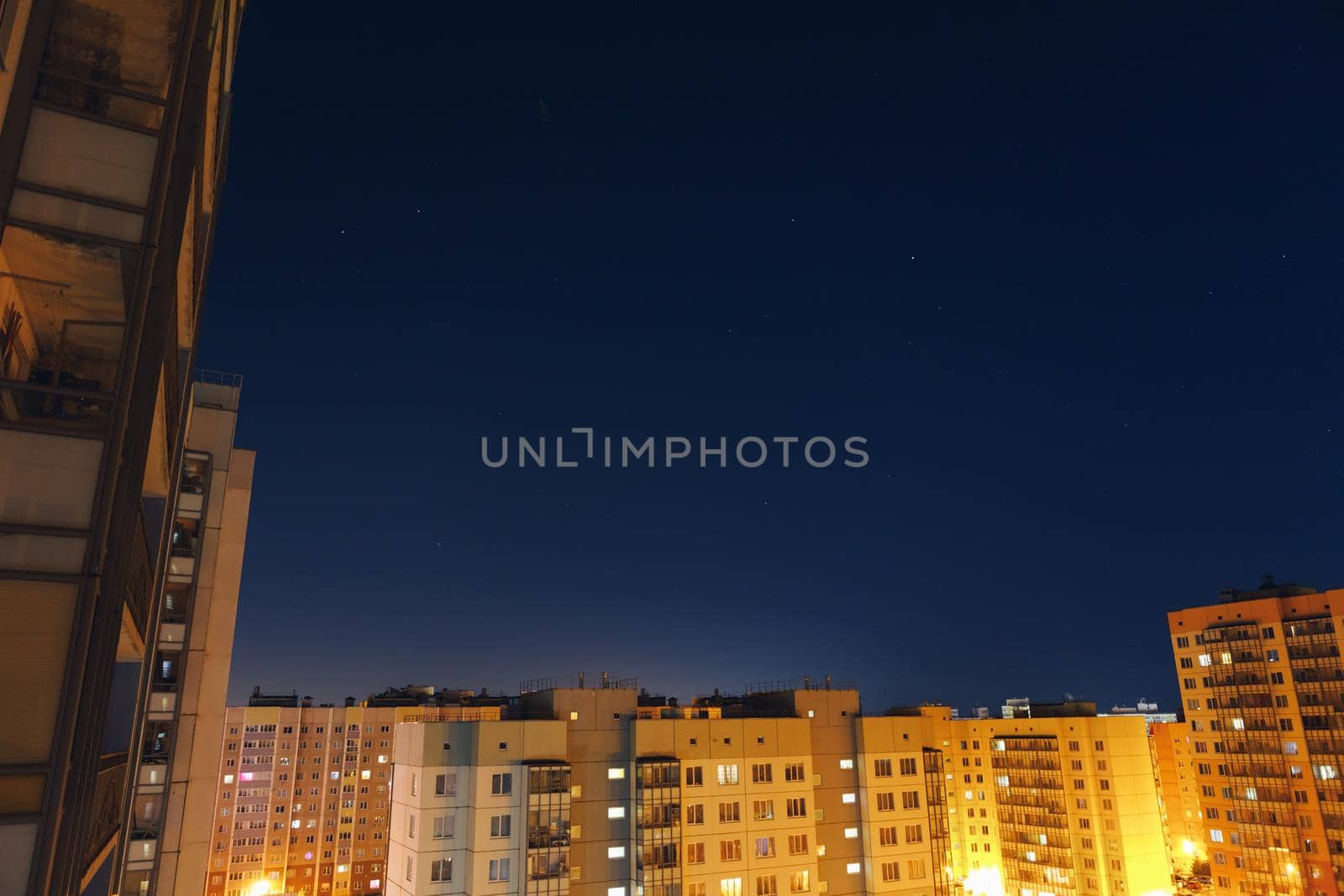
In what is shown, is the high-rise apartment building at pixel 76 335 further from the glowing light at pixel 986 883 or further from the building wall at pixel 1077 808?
the glowing light at pixel 986 883

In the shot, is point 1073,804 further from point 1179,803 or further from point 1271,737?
point 1179,803

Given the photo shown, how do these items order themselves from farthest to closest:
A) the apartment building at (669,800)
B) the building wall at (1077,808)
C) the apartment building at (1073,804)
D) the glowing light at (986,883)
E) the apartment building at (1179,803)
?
the apartment building at (1179,803) → the glowing light at (986,883) → the apartment building at (1073,804) → the building wall at (1077,808) → the apartment building at (669,800)

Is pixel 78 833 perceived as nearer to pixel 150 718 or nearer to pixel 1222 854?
pixel 150 718

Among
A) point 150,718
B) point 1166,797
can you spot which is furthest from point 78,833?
point 1166,797

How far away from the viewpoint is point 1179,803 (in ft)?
436

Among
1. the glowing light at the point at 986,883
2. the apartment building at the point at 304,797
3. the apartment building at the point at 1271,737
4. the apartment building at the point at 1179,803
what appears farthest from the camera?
the apartment building at the point at 1179,803

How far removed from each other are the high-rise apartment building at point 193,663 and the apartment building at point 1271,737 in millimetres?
86694

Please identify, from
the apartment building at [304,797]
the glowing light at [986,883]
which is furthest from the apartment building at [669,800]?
the apartment building at [304,797]

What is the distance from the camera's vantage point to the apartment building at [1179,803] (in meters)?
130

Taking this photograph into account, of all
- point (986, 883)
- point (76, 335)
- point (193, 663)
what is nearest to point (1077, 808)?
point (986, 883)

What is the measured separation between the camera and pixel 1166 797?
5305 inches

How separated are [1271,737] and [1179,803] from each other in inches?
3047

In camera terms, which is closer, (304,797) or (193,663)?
(193,663)

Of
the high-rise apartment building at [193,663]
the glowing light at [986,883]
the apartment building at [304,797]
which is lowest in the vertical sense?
the glowing light at [986,883]
